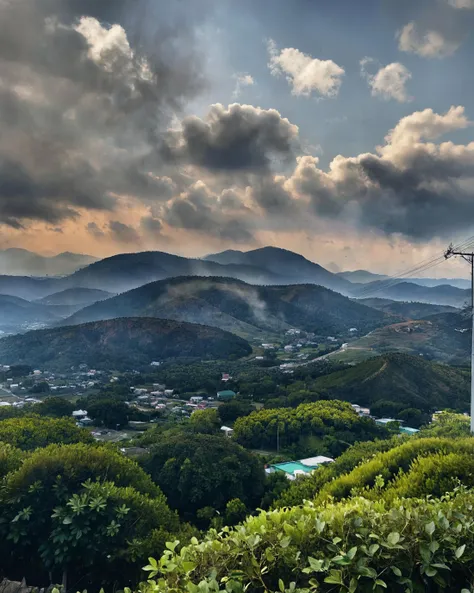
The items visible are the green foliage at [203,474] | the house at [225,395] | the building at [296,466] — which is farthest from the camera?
the house at [225,395]

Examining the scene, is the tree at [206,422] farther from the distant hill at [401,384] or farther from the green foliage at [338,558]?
the green foliage at [338,558]

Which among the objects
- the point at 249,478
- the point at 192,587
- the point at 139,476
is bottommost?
the point at 249,478

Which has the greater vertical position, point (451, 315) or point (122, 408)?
point (451, 315)

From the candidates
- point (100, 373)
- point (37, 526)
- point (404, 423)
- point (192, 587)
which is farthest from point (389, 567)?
point (100, 373)

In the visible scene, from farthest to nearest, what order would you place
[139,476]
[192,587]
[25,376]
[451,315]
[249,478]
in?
[451,315] → [25,376] → [249,478] → [139,476] → [192,587]

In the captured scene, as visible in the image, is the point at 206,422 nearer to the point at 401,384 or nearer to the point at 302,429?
the point at 302,429

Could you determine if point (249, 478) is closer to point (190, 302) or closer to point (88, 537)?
point (88, 537)

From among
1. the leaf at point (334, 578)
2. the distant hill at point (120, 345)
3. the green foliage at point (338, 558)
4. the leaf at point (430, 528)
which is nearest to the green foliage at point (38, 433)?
the green foliage at point (338, 558)

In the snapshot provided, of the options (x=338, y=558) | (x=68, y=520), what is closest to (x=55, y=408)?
(x=68, y=520)

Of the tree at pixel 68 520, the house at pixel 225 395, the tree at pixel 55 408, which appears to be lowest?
the house at pixel 225 395
